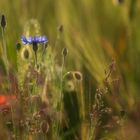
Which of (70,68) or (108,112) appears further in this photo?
(70,68)

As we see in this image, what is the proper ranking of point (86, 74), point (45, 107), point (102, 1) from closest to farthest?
point (45, 107), point (86, 74), point (102, 1)

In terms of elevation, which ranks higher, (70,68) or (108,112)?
(70,68)

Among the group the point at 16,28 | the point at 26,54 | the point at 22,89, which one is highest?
the point at 16,28

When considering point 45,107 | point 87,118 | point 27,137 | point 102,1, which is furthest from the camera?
point 102,1

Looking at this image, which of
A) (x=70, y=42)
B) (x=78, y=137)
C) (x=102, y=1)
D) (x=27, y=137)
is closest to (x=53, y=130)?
(x=27, y=137)

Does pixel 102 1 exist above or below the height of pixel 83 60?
above

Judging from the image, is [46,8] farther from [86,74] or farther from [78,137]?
[78,137]

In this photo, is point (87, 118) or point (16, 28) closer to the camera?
point (87, 118)
